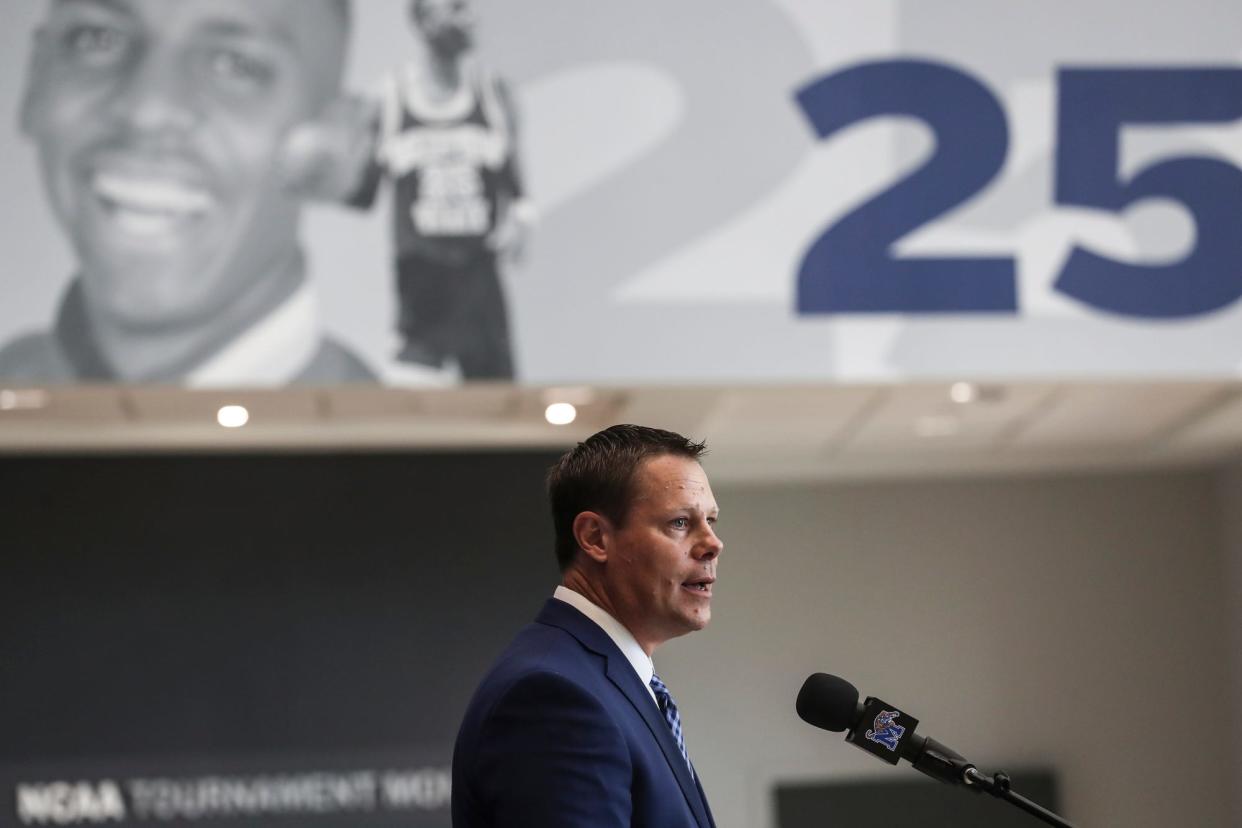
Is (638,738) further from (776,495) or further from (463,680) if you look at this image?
(776,495)

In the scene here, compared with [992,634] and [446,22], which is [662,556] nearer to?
[446,22]

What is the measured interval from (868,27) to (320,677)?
3660 millimetres

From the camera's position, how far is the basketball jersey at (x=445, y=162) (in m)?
6.02

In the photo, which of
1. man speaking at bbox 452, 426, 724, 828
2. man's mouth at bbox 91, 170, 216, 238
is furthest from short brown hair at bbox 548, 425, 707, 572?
man's mouth at bbox 91, 170, 216, 238

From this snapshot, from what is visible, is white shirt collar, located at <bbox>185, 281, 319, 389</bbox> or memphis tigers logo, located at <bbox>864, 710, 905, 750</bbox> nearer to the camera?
memphis tigers logo, located at <bbox>864, 710, 905, 750</bbox>

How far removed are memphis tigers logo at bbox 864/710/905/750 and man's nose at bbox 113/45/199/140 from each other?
4523 millimetres

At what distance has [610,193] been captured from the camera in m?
6.10

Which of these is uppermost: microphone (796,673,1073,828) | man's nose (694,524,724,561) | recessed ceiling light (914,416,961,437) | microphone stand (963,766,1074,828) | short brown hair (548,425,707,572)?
short brown hair (548,425,707,572)

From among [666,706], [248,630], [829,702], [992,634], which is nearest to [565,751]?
[666,706]

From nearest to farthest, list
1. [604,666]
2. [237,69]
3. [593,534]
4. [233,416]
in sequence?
[604,666] → [593,534] → [237,69] → [233,416]

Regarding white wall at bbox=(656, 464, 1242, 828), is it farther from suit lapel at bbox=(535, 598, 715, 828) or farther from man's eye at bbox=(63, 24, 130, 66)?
suit lapel at bbox=(535, 598, 715, 828)

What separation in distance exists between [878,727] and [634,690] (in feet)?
1.28

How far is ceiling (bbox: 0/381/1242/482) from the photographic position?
6836 millimetres

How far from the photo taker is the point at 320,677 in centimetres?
733
